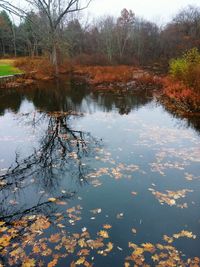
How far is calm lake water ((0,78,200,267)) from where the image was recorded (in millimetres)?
5320

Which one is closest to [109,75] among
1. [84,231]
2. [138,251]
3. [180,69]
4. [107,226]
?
[180,69]

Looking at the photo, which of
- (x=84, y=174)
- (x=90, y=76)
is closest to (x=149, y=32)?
(x=90, y=76)

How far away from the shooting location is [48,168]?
8758 mm

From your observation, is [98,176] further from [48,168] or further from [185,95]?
[185,95]

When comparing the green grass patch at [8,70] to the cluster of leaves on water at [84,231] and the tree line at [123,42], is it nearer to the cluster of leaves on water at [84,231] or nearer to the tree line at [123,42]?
the tree line at [123,42]

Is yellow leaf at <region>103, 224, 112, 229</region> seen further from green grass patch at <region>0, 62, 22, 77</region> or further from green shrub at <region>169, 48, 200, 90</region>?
green grass patch at <region>0, 62, 22, 77</region>

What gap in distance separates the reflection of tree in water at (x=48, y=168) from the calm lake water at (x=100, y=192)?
29 mm

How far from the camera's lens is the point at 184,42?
46656mm

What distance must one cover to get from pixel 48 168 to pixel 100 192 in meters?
2.23

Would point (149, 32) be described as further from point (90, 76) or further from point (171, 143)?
point (171, 143)

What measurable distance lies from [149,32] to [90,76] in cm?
2582

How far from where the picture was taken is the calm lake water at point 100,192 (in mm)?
→ 5320

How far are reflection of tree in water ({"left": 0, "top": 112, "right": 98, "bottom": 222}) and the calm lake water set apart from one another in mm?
29

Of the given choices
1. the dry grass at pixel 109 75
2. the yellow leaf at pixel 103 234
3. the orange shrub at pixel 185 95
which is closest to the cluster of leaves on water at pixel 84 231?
the yellow leaf at pixel 103 234
